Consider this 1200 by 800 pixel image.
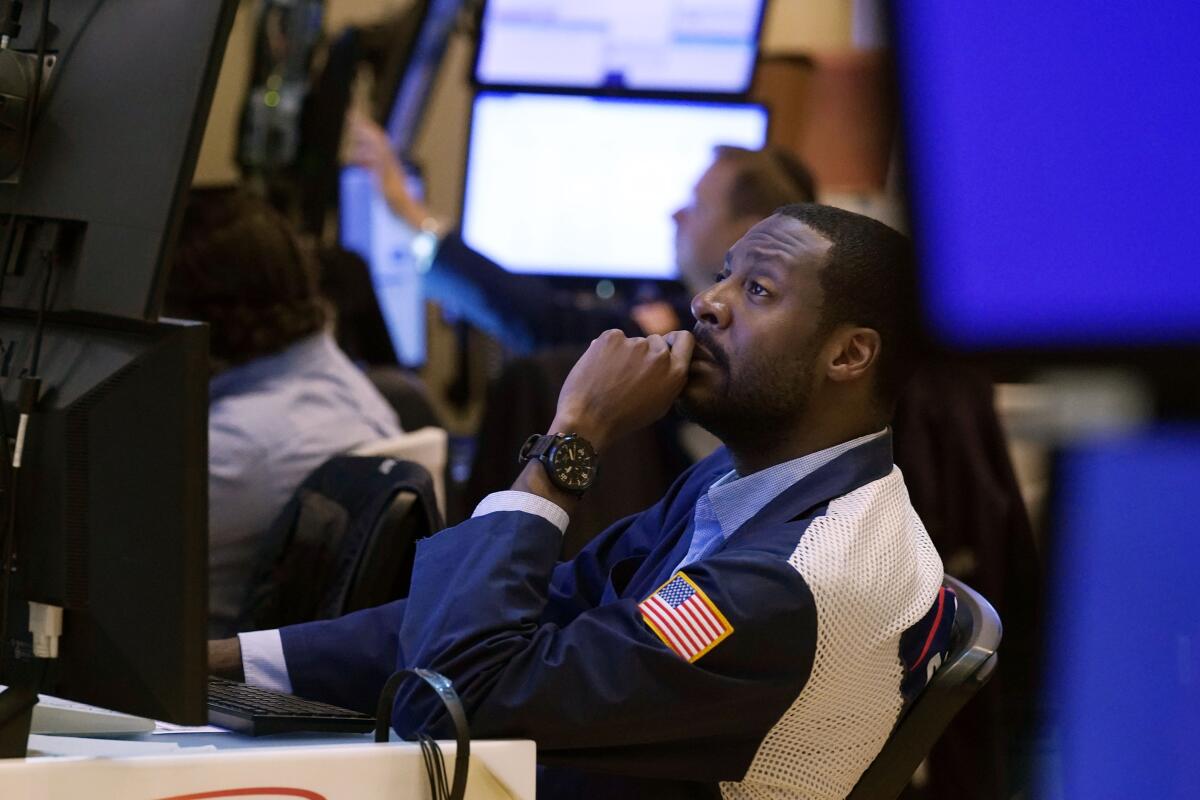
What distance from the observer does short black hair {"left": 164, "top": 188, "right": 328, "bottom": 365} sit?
235cm

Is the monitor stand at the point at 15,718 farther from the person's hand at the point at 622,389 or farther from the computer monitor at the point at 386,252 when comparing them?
the computer monitor at the point at 386,252

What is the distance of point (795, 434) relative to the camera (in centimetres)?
136

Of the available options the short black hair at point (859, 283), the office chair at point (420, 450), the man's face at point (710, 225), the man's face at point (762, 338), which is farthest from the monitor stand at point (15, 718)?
the man's face at point (710, 225)

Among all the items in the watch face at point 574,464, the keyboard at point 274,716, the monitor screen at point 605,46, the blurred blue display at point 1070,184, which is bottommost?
the keyboard at point 274,716

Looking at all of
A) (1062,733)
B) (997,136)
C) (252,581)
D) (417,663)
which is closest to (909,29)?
(997,136)

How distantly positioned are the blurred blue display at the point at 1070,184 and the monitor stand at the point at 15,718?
0.93m

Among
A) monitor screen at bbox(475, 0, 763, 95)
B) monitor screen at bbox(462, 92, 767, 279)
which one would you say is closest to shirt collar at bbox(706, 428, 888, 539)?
monitor screen at bbox(462, 92, 767, 279)

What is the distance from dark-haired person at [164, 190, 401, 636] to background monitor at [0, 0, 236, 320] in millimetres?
1139

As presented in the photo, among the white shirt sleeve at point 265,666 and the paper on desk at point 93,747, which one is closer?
the paper on desk at point 93,747

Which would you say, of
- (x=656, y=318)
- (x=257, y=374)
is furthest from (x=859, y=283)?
(x=656, y=318)

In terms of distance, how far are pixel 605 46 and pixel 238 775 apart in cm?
284

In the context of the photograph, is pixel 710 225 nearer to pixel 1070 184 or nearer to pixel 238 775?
pixel 238 775

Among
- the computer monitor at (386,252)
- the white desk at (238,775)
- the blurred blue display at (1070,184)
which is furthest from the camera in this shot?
the computer monitor at (386,252)

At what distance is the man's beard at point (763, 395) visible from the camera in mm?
1339
